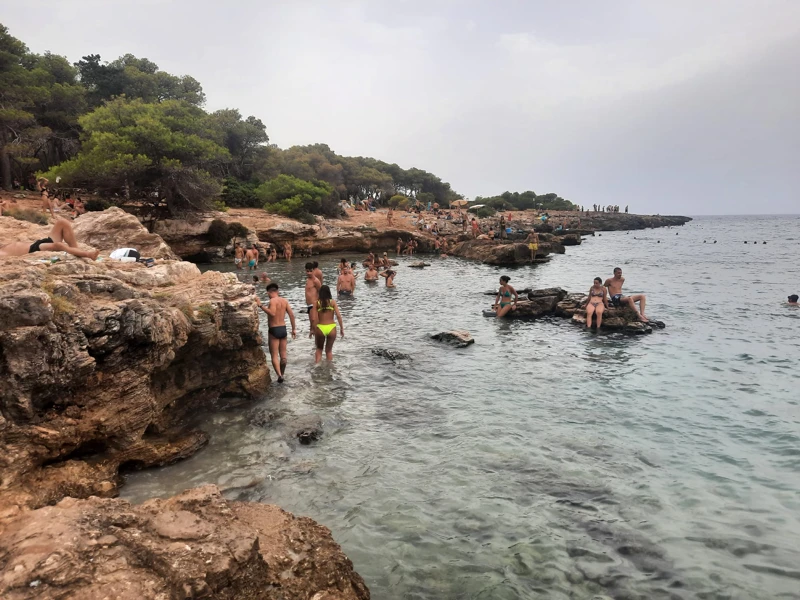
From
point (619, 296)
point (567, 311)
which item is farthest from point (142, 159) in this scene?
point (619, 296)

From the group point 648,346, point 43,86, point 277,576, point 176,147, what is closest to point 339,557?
point 277,576

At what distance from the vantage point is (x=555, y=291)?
16359 mm

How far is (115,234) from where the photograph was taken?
2009 cm

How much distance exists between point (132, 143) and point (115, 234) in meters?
10.3

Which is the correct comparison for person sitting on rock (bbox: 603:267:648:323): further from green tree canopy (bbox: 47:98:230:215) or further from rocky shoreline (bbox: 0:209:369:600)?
green tree canopy (bbox: 47:98:230:215)

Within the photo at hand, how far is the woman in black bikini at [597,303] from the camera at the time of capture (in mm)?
13961

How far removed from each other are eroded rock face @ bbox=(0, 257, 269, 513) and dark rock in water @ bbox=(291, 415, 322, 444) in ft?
4.28

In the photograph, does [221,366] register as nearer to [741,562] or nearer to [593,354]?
[741,562]

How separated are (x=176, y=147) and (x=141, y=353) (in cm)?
2701

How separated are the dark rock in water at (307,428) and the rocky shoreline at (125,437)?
1329 millimetres

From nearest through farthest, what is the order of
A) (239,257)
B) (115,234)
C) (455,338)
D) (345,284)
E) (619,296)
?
(455,338) → (619,296) → (345,284) → (115,234) → (239,257)

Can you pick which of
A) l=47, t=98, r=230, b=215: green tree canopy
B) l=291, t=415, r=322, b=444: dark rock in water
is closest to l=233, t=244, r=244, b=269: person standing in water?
l=47, t=98, r=230, b=215: green tree canopy

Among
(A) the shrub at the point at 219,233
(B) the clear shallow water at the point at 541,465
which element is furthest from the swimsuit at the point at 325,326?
(A) the shrub at the point at 219,233

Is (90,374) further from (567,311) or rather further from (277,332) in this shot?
(567,311)
